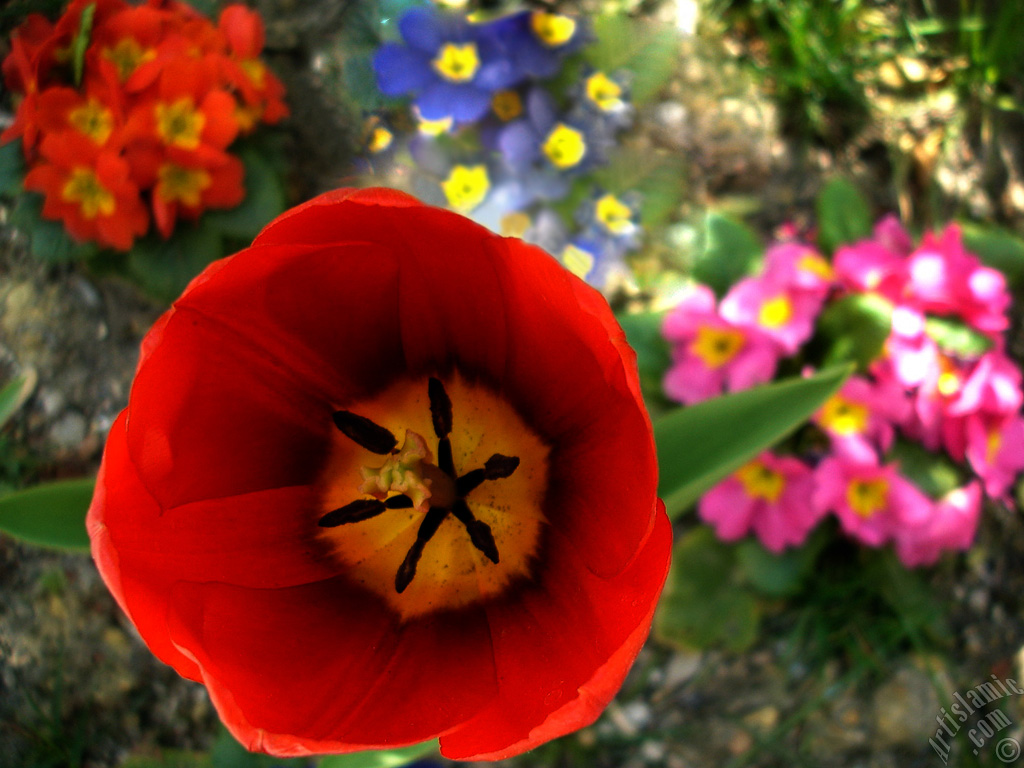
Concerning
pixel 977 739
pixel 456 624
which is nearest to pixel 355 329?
pixel 456 624

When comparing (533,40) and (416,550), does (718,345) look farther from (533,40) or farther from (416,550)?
(416,550)

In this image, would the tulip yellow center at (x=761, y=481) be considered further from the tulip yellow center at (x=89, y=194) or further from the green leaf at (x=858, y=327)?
the tulip yellow center at (x=89, y=194)

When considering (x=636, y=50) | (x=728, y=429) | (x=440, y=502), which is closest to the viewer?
(x=440, y=502)

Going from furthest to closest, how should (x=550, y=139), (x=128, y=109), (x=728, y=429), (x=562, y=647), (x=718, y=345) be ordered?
(x=550, y=139) < (x=718, y=345) < (x=128, y=109) < (x=728, y=429) < (x=562, y=647)

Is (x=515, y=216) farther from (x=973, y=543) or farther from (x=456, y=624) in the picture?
(x=973, y=543)

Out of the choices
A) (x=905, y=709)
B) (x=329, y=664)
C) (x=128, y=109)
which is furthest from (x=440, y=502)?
(x=905, y=709)

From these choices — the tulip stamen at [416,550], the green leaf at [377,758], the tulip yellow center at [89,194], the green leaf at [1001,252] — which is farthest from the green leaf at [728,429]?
the tulip yellow center at [89,194]
